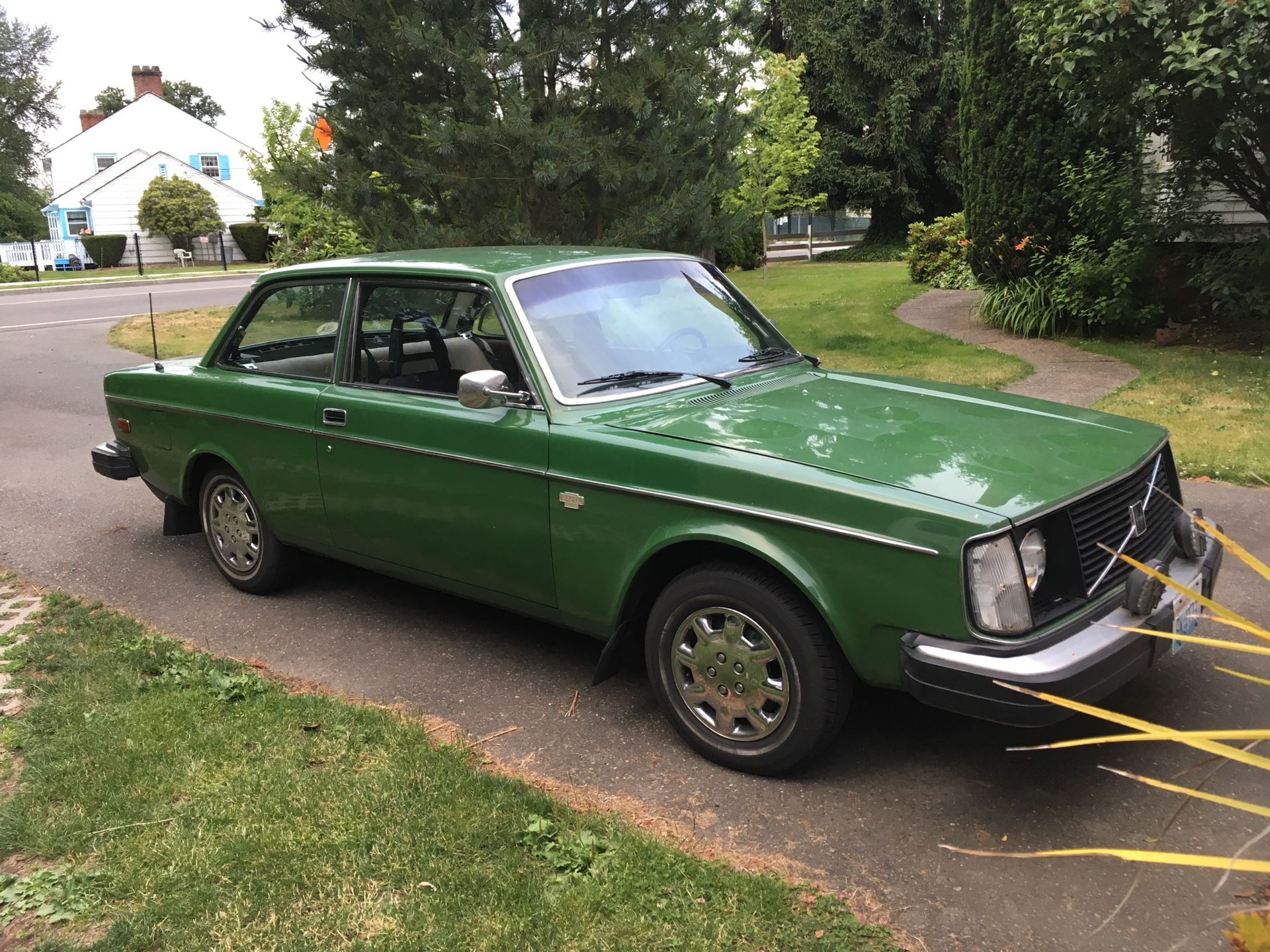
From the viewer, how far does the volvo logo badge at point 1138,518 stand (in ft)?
11.1

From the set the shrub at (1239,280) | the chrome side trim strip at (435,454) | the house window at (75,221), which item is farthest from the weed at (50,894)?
the house window at (75,221)

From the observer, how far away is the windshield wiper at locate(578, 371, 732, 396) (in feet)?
13.0

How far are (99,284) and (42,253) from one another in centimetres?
1221

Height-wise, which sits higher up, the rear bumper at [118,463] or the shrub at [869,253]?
the shrub at [869,253]

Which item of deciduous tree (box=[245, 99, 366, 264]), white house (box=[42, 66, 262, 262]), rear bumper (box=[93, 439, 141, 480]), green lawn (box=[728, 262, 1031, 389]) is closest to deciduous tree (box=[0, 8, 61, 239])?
white house (box=[42, 66, 262, 262])

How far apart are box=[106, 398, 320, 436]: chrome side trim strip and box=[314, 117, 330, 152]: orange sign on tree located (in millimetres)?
4437

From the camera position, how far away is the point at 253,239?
144 feet

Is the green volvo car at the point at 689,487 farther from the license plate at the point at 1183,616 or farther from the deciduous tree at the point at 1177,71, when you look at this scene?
the deciduous tree at the point at 1177,71

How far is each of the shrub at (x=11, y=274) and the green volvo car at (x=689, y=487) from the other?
34.4m

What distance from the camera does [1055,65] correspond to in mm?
10195

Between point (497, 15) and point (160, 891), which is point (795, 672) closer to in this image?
point (160, 891)

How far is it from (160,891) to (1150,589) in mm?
3009

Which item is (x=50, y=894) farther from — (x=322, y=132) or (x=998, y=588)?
(x=322, y=132)

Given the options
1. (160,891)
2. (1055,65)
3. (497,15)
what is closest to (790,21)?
(1055,65)
